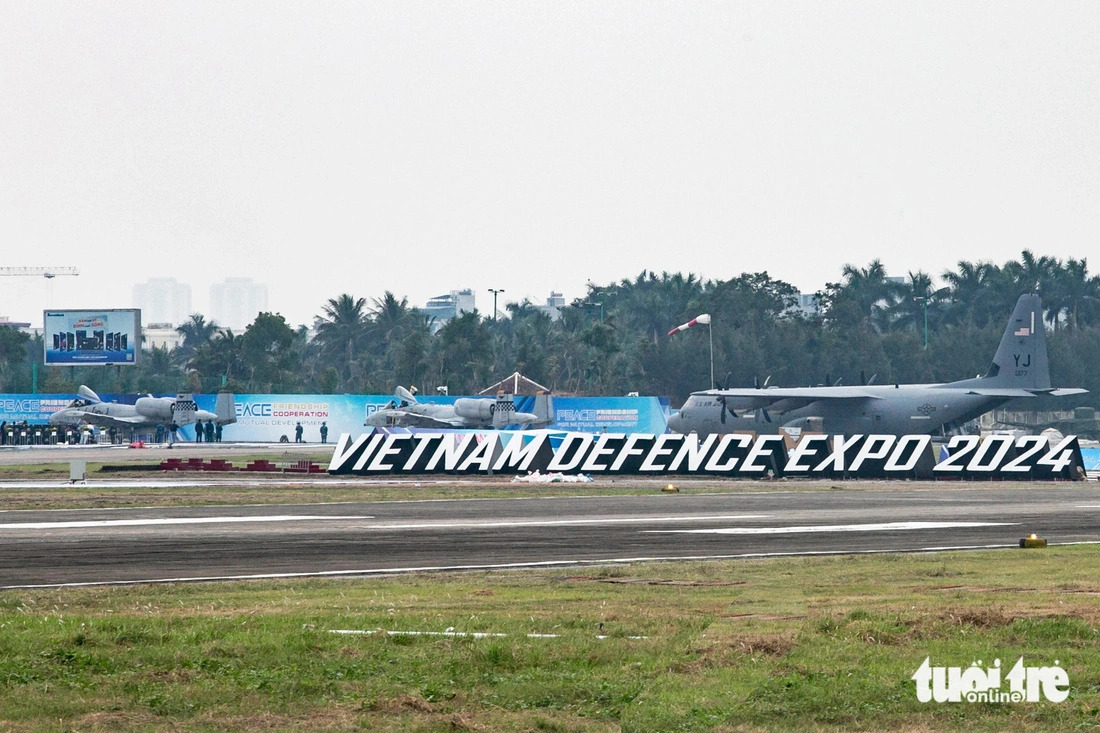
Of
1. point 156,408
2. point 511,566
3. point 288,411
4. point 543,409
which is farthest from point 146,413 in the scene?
point 511,566

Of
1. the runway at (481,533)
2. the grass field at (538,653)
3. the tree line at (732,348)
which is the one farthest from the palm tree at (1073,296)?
the grass field at (538,653)

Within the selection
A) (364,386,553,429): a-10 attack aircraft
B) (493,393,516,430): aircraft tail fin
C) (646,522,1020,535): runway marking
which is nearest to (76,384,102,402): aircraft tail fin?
(364,386,553,429): a-10 attack aircraft

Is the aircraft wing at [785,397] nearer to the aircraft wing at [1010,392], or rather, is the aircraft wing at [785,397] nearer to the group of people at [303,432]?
the aircraft wing at [1010,392]

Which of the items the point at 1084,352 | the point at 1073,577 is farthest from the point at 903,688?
the point at 1084,352

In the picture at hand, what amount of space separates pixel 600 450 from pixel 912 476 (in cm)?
1240

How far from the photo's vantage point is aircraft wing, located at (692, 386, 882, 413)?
73.4m

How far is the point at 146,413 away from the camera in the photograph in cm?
10638

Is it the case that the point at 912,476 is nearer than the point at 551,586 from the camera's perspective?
No

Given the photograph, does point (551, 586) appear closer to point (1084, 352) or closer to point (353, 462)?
point (353, 462)

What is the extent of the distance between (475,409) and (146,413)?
1081 inches

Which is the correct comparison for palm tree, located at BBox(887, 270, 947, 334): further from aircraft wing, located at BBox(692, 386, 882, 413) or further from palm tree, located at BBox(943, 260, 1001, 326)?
aircraft wing, located at BBox(692, 386, 882, 413)

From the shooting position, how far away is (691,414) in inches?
3024

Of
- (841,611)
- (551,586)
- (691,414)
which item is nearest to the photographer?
(841,611)

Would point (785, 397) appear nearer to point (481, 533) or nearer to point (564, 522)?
point (564, 522)
